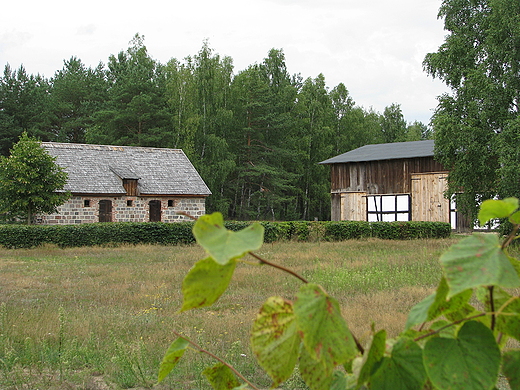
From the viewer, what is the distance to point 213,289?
660 millimetres

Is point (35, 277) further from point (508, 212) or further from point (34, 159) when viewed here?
point (508, 212)

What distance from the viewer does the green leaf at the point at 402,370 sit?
2.11ft

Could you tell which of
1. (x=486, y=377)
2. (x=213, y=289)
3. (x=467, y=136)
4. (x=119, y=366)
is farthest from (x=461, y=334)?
(x=467, y=136)

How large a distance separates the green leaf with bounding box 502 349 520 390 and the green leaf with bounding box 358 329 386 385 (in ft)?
0.52

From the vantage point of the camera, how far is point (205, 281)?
2.16ft

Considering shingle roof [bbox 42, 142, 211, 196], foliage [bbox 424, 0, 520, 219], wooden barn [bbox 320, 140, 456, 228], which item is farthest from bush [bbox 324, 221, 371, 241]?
shingle roof [bbox 42, 142, 211, 196]

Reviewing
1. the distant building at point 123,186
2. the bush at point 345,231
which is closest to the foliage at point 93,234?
the distant building at point 123,186

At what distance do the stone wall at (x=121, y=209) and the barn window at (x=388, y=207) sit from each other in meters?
10.2

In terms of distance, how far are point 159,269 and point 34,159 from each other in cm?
1130

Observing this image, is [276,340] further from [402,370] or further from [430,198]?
[430,198]

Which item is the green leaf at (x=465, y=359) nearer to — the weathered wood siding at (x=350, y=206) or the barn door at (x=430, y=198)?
the barn door at (x=430, y=198)

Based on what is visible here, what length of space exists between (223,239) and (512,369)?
1.37ft

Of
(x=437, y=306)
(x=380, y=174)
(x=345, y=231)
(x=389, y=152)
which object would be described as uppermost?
(x=389, y=152)

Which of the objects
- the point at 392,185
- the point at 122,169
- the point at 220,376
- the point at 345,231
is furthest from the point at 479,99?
the point at 220,376
